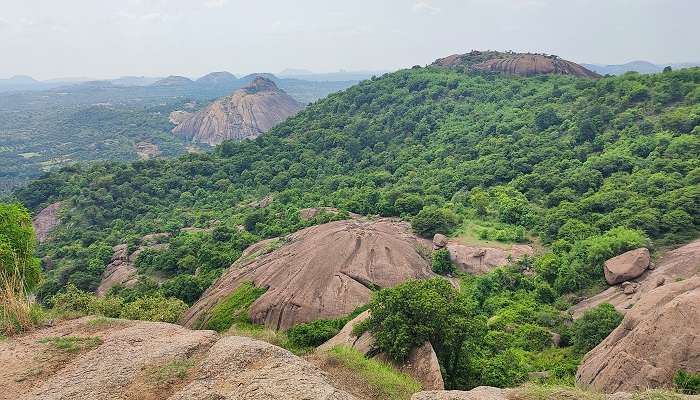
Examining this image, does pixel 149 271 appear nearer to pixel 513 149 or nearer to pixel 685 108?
pixel 513 149

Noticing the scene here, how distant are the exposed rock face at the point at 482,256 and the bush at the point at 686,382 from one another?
1664 cm

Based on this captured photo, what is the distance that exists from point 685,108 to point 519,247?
76.4 feet

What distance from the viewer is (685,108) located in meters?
40.4

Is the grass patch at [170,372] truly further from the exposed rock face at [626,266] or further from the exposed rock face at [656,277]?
the exposed rock face at [626,266]

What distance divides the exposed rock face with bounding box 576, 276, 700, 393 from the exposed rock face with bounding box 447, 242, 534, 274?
1365 cm

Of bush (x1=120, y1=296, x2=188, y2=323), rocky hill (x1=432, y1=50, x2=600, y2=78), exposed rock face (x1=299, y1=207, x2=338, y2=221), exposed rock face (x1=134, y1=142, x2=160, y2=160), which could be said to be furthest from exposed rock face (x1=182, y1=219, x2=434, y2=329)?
exposed rock face (x1=134, y1=142, x2=160, y2=160)

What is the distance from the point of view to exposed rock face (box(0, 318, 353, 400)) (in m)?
10.4

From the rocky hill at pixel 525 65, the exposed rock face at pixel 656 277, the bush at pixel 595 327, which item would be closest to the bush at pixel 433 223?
the exposed rock face at pixel 656 277

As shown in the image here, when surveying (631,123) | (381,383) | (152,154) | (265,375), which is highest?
(631,123)

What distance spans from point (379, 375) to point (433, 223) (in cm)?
2237

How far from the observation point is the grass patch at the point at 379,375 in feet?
38.6

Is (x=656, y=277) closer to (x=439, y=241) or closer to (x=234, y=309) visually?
(x=439, y=241)

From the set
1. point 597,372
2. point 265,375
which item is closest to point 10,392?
point 265,375

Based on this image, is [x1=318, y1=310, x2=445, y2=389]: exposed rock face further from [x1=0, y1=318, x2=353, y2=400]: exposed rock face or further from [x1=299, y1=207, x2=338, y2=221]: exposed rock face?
[x1=299, y1=207, x2=338, y2=221]: exposed rock face
